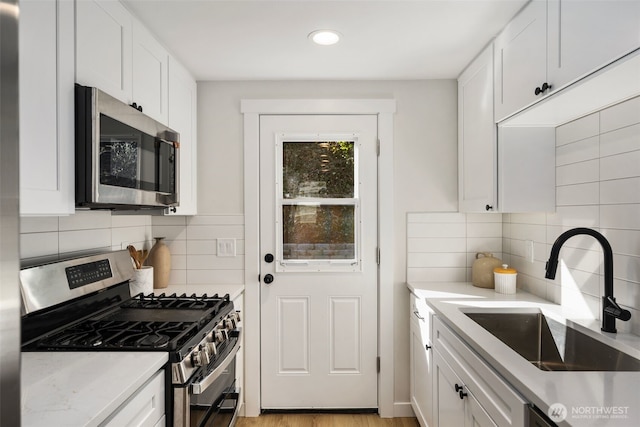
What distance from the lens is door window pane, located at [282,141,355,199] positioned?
2662 mm

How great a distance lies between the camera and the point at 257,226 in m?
2.64

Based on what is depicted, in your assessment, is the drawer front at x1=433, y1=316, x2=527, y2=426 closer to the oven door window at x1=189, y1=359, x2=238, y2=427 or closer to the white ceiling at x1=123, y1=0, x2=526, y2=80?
the oven door window at x1=189, y1=359, x2=238, y2=427

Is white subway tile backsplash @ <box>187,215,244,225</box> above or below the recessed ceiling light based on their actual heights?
below

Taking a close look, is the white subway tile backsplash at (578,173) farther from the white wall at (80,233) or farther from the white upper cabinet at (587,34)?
the white wall at (80,233)

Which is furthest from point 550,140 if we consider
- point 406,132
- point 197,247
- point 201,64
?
point 197,247

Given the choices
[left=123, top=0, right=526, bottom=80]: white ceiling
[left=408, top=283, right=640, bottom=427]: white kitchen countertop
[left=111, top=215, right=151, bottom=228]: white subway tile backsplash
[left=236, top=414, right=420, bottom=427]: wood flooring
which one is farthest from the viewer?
[left=236, top=414, right=420, bottom=427]: wood flooring

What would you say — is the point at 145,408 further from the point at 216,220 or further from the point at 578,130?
the point at 578,130

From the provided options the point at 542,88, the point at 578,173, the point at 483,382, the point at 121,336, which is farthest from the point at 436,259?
the point at 121,336

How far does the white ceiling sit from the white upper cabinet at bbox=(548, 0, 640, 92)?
349 mm

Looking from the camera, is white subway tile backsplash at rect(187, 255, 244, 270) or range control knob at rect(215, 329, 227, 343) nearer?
range control knob at rect(215, 329, 227, 343)

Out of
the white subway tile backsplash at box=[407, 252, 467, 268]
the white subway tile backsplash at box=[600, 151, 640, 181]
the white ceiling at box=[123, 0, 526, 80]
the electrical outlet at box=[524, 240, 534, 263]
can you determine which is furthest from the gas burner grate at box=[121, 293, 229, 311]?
the white subway tile backsplash at box=[600, 151, 640, 181]

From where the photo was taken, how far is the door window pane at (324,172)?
105 inches

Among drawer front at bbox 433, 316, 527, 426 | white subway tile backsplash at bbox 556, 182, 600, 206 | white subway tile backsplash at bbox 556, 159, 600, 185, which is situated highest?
white subway tile backsplash at bbox 556, 159, 600, 185

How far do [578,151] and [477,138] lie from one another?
21.7 inches
